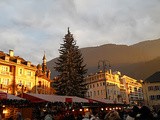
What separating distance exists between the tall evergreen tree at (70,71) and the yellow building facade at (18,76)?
11.6m

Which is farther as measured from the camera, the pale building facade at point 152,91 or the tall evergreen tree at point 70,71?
the pale building facade at point 152,91

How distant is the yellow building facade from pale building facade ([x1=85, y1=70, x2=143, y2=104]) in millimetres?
20291

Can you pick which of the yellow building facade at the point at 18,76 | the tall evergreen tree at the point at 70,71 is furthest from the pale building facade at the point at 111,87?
the tall evergreen tree at the point at 70,71

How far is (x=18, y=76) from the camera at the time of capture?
5244 cm

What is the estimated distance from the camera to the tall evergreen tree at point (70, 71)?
3528cm

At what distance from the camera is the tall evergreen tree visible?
35281 mm

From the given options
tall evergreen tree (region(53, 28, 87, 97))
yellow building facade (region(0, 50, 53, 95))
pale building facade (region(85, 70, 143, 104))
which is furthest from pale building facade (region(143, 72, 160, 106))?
tall evergreen tree (region(53, 28, 87, 97))

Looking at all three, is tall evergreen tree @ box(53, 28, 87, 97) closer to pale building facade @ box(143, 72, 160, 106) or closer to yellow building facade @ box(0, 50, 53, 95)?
yellow building facade @ box(0, 50, 53, 95)

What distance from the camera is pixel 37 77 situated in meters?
58.7

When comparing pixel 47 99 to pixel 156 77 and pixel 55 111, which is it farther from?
pixel 156 77

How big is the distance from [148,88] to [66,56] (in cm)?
3179

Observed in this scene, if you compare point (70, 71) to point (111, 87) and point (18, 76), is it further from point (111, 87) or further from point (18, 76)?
point (111, 87)

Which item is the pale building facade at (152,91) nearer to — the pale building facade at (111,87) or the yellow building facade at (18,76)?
the pale building facade at (111,87)

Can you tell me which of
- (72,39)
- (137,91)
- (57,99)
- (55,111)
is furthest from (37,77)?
(137,91)
